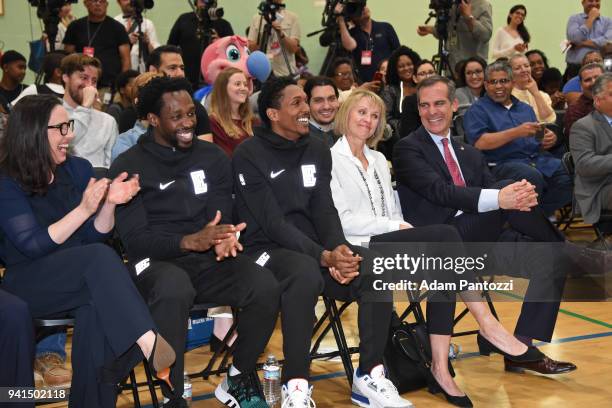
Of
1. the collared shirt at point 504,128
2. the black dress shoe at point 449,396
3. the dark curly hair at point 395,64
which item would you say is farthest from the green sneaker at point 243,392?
the dark curly hair at point 395,64

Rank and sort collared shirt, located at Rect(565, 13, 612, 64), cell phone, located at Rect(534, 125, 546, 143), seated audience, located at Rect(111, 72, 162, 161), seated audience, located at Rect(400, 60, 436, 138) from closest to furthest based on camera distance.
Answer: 1. seated audience, located at Rect(111, 72, 162, 161)
2. cell phone, located at Rect(534, 125, 546, 143)
3. seated audience, located at Rect(400, 60, 436, 138)
4. collared shirt, located at Rect(565, 13, 612, 64)

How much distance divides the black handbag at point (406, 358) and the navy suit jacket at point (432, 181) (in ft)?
2.25

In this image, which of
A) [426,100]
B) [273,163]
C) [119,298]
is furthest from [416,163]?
[119,298]

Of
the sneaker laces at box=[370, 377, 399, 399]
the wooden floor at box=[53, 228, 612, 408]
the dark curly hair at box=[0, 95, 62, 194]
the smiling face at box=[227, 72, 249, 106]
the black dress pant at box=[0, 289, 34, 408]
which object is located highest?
the smiling face at box=[227, 72, 249, 106]

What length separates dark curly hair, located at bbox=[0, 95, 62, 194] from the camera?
3.29m

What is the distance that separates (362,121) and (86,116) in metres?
1.76

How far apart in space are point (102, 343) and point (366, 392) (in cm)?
115

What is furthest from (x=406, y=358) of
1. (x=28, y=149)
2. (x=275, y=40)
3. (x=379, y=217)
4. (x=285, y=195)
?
(x=275, y=40)

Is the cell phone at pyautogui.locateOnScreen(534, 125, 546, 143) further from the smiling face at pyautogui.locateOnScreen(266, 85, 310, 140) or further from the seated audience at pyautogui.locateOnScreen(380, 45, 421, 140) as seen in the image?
the smiling face at pyautogui.locateOnScreen(266, 85, 310, 140)

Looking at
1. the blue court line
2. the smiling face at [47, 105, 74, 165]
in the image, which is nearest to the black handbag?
the blue court line

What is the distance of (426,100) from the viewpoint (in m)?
4.51

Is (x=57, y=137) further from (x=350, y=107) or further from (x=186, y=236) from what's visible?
(x=350, y=107)

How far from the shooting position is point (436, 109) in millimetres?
4484

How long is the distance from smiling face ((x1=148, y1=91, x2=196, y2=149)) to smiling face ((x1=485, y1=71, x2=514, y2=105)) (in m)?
2.67
